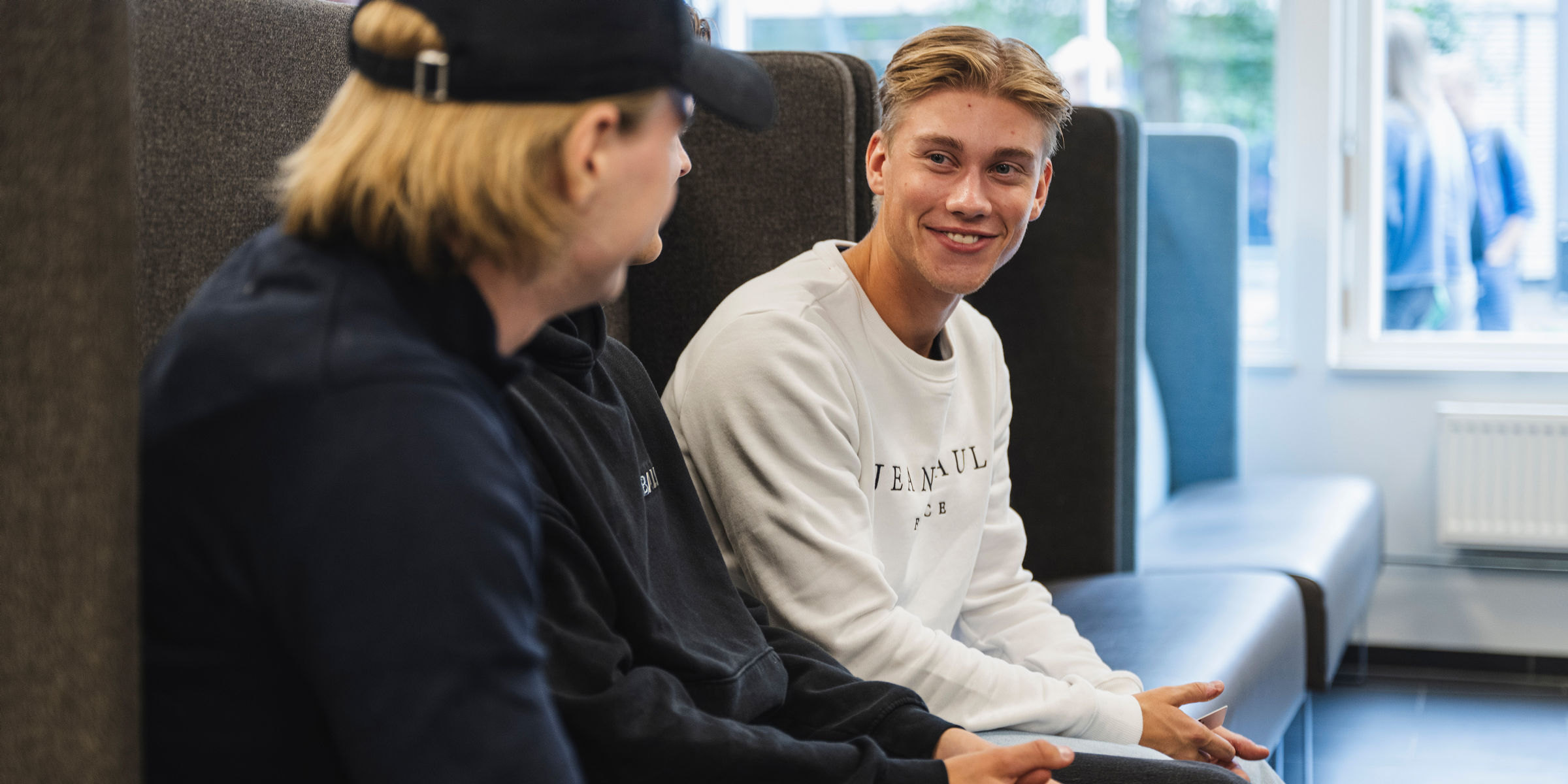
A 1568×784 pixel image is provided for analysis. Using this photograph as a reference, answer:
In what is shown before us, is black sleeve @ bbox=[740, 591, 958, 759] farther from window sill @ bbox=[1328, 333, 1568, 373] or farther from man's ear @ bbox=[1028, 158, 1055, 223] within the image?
window sill @ bbox=[1328, 333, 1568, 373]

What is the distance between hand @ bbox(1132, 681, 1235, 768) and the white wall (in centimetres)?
212

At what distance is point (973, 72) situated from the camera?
133 centimetres

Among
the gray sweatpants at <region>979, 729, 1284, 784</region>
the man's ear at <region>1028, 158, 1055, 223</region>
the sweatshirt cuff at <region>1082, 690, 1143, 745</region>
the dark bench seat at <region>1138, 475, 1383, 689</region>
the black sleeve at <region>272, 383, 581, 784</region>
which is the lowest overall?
the dark bench seat at <region>1138, 475, 1383, 689</region>

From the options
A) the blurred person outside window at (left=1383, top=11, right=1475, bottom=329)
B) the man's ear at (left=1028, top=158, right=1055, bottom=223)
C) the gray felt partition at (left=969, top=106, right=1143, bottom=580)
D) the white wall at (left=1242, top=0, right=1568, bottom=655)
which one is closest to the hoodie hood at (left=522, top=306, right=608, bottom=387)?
the man's ear at (left=1028, top=158, right=1055, bottom=223)

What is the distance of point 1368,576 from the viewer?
269 cm

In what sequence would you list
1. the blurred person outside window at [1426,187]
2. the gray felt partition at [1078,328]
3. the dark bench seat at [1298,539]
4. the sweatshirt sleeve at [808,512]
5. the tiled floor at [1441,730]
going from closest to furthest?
the sweatshirt sleeve at [808,512]
the gray felt partition at [1078,328]
the dark bench seat at [1298,539]
the tiled floor at [1441,730]
the blurred person outside window at [1426,187]

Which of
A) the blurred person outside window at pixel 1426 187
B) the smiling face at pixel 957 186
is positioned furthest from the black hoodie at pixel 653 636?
the blurred person outside window at pixel 1426 187

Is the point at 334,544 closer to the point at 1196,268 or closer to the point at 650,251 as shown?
the point at 650,251

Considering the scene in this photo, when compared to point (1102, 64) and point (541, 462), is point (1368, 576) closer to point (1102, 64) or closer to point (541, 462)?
point (1102, 64)

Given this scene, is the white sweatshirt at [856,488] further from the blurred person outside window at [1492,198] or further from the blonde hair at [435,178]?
the blurred person outside window at [1492,198]

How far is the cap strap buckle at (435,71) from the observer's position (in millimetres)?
596

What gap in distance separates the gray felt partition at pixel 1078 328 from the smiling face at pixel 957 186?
0.57 m

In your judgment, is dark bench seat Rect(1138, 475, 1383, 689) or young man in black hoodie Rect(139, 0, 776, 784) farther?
dark bench seat Rect(1138, 475, 1383, 689)

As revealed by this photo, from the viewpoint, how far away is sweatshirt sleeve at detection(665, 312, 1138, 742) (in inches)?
46.6
